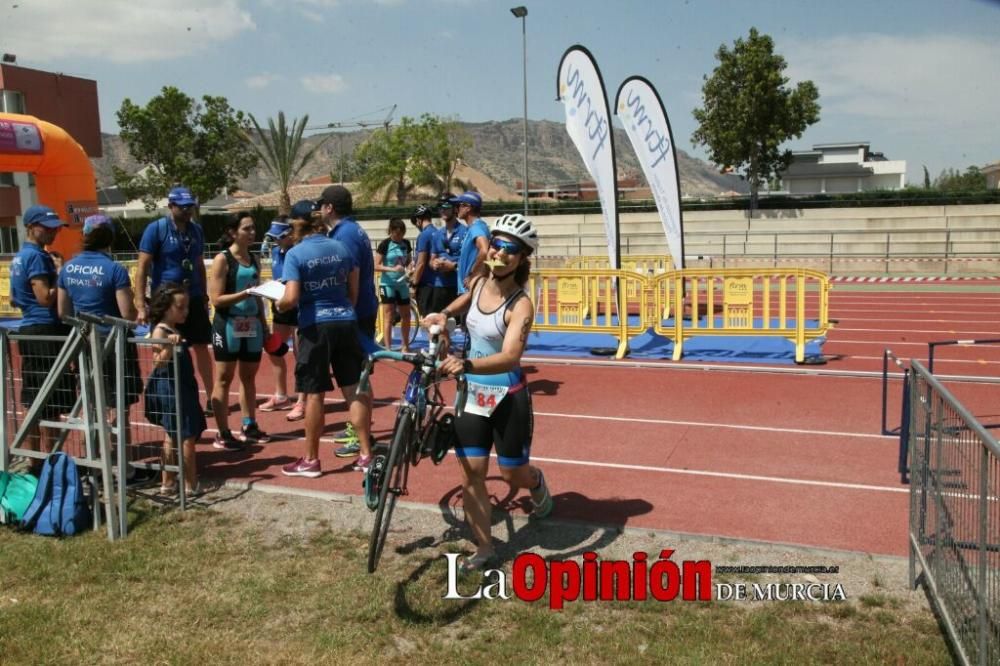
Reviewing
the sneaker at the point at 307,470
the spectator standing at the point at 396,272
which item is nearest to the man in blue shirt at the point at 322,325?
the sneaker at the point at 307,470

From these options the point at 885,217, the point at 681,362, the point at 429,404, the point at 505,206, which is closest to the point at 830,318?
the point at 681,362

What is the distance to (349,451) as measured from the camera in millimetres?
6730

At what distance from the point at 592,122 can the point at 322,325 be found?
7973mm

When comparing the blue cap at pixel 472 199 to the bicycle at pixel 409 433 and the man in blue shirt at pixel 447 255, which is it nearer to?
the man in blue shirt at pixel 447 255

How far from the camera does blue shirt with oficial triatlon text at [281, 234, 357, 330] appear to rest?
226 inches

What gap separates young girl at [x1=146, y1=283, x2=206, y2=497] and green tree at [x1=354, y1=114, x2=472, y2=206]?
69686 millimetres

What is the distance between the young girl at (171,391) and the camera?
5.61 metres

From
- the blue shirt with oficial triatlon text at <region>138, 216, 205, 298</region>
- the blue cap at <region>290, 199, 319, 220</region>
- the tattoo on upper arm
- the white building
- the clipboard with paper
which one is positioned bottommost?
the tattoo on upper arm

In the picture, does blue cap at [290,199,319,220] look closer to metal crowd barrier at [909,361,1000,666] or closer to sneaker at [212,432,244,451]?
A: sneaker at [212,432,244,451]

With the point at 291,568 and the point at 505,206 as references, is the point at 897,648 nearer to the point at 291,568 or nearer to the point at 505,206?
the point at 291,568

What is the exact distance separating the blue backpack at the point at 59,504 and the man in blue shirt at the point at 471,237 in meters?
3.21

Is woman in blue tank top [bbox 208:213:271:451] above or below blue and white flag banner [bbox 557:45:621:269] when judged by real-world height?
below

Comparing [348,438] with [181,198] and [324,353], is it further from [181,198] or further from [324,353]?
[181,198]

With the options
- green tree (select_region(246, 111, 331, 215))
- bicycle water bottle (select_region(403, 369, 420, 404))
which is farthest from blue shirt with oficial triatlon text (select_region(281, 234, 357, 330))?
green tree (select_region(246, 111, 331, 215))
